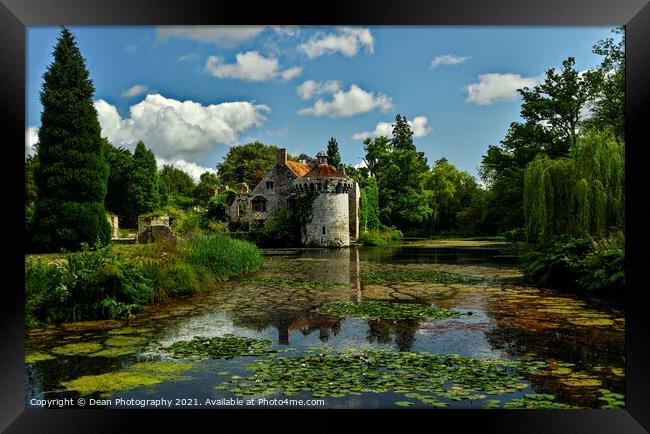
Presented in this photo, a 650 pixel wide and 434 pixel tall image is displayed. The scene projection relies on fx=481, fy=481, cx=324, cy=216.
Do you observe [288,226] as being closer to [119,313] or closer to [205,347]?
[119,313]

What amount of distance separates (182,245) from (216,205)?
1508cm

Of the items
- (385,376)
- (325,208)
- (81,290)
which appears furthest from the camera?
(325,208)

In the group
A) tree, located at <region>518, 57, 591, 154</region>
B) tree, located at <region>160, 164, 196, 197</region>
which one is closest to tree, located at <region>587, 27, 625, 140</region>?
tree, located at <region>518, 57, 591, 154</region>

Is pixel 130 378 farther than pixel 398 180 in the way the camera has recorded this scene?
No

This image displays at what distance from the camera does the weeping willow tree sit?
28.5 ft

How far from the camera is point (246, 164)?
3056 centimetres

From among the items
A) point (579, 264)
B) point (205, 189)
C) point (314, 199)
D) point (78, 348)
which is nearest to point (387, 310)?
point (579, 264)

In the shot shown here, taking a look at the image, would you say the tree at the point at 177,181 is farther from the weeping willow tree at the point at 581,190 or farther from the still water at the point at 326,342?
the weeping willow tree at the point at 581,190

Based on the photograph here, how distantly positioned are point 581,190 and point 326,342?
6.15 metres

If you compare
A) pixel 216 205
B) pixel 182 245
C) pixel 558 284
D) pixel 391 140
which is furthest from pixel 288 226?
pixel 558 284

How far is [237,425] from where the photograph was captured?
3264mm

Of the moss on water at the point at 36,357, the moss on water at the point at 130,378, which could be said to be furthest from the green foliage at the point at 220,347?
the moss on water at the point at 36,357

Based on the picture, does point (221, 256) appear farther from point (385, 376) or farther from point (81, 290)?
point (385, 376)
